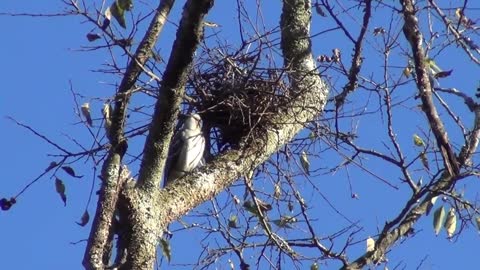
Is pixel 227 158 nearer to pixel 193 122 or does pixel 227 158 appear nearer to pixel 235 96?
pixel 235 96

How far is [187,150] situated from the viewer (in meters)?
7.21

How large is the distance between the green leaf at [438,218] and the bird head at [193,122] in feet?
6.18

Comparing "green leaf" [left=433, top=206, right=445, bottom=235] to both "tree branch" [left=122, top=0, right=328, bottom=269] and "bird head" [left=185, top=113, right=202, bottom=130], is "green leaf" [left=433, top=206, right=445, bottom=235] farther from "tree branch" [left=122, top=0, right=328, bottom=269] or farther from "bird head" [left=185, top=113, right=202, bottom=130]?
"bird head" [left=185, top=113, right=202, bottom=130]

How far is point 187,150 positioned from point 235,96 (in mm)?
637

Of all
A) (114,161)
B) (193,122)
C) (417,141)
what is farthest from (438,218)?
(114,161)

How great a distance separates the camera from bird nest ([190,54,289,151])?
647cm

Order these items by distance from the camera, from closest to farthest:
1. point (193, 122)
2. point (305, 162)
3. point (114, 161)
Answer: point (114, 161), point (305, 162), point (193, 122)

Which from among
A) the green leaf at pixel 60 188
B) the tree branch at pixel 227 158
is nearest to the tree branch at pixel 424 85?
the tree branch at pixel 227 158

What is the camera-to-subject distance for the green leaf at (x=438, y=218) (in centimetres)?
570

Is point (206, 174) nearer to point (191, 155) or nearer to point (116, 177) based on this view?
point (116, 177)

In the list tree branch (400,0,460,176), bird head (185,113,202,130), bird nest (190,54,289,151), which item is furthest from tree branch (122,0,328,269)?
tree branch (400,0,460,176)

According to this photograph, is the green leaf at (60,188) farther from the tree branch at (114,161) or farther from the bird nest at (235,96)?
the bird nest at (235,96)

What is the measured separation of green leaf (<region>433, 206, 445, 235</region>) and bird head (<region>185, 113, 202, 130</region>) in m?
1.88

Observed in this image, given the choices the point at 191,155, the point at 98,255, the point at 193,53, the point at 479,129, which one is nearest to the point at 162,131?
the point at 193,53
